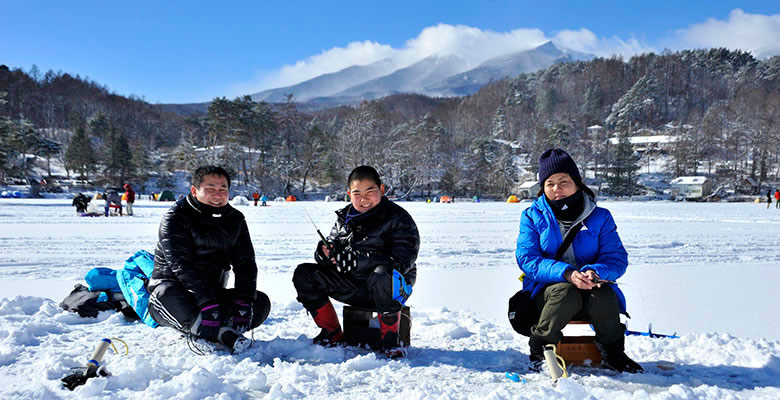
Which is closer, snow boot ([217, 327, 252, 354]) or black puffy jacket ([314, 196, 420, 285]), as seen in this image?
snow boot ([217, 327, 252, 354])

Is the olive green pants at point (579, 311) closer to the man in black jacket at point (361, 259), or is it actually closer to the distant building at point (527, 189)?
the man in black jacket at point (361, 259)

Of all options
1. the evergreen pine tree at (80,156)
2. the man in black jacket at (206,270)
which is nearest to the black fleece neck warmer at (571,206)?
the man in black jacket at (206,270)

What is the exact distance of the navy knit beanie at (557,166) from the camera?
243cm

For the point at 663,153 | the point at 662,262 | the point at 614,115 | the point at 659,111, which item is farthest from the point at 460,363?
the point at 659,111

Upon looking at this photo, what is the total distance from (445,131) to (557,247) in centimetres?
7202

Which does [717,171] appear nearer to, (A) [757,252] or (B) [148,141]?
(A) [757,252]

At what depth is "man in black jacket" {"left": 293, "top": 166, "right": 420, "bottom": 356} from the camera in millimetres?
2668

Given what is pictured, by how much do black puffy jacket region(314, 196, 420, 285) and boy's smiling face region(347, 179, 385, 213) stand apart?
4cm

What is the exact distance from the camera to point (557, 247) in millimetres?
2424

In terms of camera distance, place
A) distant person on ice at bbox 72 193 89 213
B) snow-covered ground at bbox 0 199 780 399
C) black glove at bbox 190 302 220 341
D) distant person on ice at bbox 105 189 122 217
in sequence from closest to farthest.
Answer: snow-covered ground at bbox 0 199 780 399 < black glove at bbox 190 302 220 341 < distant person on ice at bbox 105 189 122 217 < distant person on ice at bbox 72 193 89 213

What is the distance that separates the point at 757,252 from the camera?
7.50 metres

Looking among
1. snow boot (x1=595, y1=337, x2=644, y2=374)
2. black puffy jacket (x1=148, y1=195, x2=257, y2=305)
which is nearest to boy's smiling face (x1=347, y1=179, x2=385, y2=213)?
black puffy jacket (x1=148, y1=195, x2=257, y2=305)

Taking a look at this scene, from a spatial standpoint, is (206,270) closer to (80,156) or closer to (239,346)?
(239,346)

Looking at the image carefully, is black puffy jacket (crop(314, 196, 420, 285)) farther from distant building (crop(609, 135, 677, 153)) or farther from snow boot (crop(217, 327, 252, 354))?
distant building (crop(609, 135, 677, 153))
